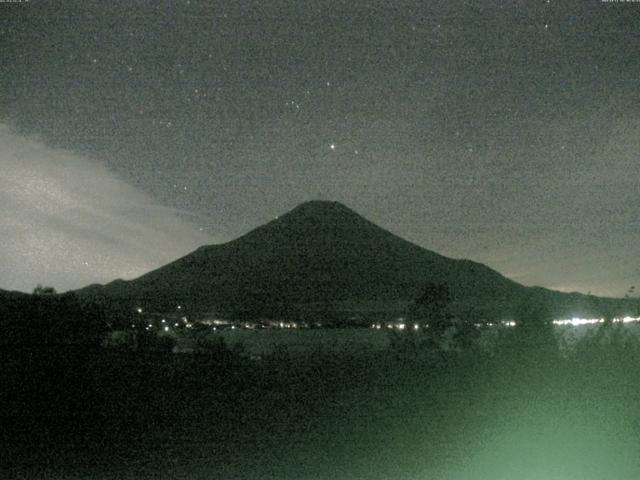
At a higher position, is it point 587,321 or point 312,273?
point 312,273

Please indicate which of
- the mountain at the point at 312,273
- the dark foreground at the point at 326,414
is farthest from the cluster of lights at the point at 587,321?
the mountain at the point at 312,273

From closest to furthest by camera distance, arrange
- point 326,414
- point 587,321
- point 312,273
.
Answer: point 326,414 < point 587,321 < point 312,273

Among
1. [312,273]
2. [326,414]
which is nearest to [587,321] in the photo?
[326,414]

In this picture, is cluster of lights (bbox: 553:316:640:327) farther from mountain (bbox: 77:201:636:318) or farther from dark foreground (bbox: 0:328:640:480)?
mountain (bbox: 77:201:636:318)

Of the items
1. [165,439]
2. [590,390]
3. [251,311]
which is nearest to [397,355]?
[590,390]

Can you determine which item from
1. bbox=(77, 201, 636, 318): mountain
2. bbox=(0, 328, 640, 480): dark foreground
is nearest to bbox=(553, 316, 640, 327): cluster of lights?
bbox=(0, 328, 640, 480): dark foreground

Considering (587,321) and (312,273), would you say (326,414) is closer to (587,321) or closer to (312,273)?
(587,321)
